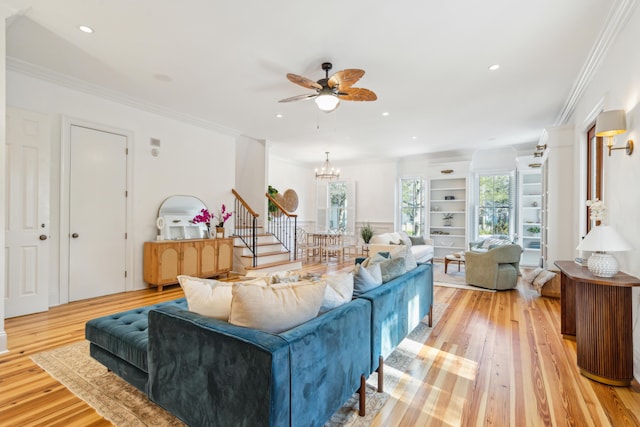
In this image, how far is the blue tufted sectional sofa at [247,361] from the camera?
1.26 metres

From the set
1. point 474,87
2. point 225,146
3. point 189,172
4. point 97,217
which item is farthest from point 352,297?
point 225,146

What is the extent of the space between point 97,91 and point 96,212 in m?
1.68

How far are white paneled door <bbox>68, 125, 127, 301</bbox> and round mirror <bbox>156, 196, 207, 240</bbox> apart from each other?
563 millimetres

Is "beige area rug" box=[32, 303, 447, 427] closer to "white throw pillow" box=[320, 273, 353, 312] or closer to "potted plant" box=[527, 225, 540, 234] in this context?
"white throw pillow" box=[320, 273, 353, 312]

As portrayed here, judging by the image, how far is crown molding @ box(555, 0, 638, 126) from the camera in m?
2.45

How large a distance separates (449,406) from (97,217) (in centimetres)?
479

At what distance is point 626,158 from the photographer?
100 inches

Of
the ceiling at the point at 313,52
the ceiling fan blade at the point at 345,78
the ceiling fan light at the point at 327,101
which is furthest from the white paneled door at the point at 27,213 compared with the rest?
the ceiling fan blade at the point at 345,78

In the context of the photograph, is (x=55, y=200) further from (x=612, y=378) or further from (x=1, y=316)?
(x=612, y=378)

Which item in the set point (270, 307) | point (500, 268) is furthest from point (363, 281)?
point (500, 268)

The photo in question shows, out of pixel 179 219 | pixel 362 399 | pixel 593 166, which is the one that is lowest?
pixel 362 399

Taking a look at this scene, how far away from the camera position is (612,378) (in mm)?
2213

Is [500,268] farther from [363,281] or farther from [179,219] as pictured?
[179,219]

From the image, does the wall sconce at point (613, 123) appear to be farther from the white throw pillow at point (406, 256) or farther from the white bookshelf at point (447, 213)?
the white bookshelf at point (447, 213)
